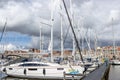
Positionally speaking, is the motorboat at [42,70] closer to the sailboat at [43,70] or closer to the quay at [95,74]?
the sailboat at [43,70]

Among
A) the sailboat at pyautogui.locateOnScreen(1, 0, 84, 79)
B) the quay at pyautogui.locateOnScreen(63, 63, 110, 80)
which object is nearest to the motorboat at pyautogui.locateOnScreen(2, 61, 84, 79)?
the sailboat at pyautogui.locateOnScreen(1, 0, 84, 79)

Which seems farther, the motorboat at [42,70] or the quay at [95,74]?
the motorboat at [42,70]

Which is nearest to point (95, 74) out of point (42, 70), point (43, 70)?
point (43, 70)

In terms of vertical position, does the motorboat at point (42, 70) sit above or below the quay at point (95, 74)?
below

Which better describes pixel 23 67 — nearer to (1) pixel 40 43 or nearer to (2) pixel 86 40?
(1) pixel 40 43

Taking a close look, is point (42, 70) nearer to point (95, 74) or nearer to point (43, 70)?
point (43, 70)

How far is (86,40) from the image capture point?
75938 millimetres

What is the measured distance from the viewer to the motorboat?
117 feet

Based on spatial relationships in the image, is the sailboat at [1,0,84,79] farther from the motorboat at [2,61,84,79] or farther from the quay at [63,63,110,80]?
the quay at [63,63,110,80]

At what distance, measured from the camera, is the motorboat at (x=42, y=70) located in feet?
117

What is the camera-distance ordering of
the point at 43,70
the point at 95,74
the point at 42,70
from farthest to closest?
the point at 42,70 → the point at 43,70 → the point at 95,74

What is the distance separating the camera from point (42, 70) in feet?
121

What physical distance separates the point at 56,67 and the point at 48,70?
1.24m

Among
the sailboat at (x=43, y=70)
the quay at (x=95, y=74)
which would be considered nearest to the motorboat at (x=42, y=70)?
the sailboat at (x=43, y=70)
